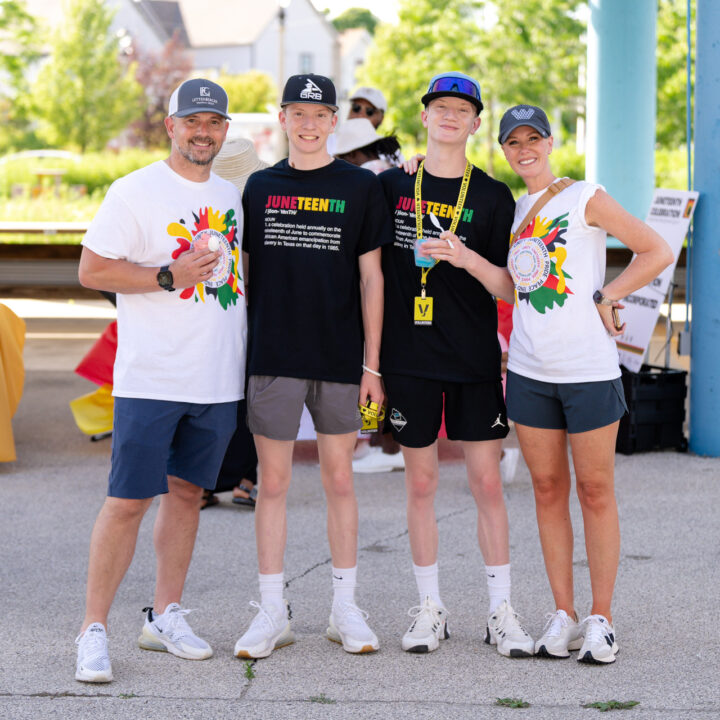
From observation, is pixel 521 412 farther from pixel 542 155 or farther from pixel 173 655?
pixel 173 655

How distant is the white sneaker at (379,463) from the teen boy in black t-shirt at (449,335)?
122 inches

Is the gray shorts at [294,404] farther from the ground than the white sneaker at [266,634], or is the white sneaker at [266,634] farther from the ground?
the gray shorts at [294,404]

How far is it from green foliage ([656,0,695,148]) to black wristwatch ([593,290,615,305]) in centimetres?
3044

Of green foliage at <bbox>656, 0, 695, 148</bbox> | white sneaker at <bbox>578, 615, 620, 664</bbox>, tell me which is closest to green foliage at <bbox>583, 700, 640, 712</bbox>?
white sneaker at <bbox>578, 615, 620, 664</bbox>

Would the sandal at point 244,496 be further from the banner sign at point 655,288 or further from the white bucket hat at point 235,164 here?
the banner sign at point 655,288

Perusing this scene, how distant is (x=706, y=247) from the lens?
7.78 metres

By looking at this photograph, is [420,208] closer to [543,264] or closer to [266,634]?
[543,264]

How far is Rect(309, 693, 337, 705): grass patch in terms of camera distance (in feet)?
12.6

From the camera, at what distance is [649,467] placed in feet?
24.7

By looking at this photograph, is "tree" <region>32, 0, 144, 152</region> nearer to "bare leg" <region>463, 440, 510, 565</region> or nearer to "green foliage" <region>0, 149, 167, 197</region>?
"green foliage" <region>0, 149, 167, 197</region>

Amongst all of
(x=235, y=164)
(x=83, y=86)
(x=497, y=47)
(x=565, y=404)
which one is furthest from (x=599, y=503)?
(x=83, y=86)

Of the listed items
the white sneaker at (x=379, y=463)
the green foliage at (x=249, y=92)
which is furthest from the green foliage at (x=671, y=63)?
the white sneaker at (x=379, y=463)

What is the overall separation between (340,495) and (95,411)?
4171 mm

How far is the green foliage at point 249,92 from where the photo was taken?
56.5 metres
